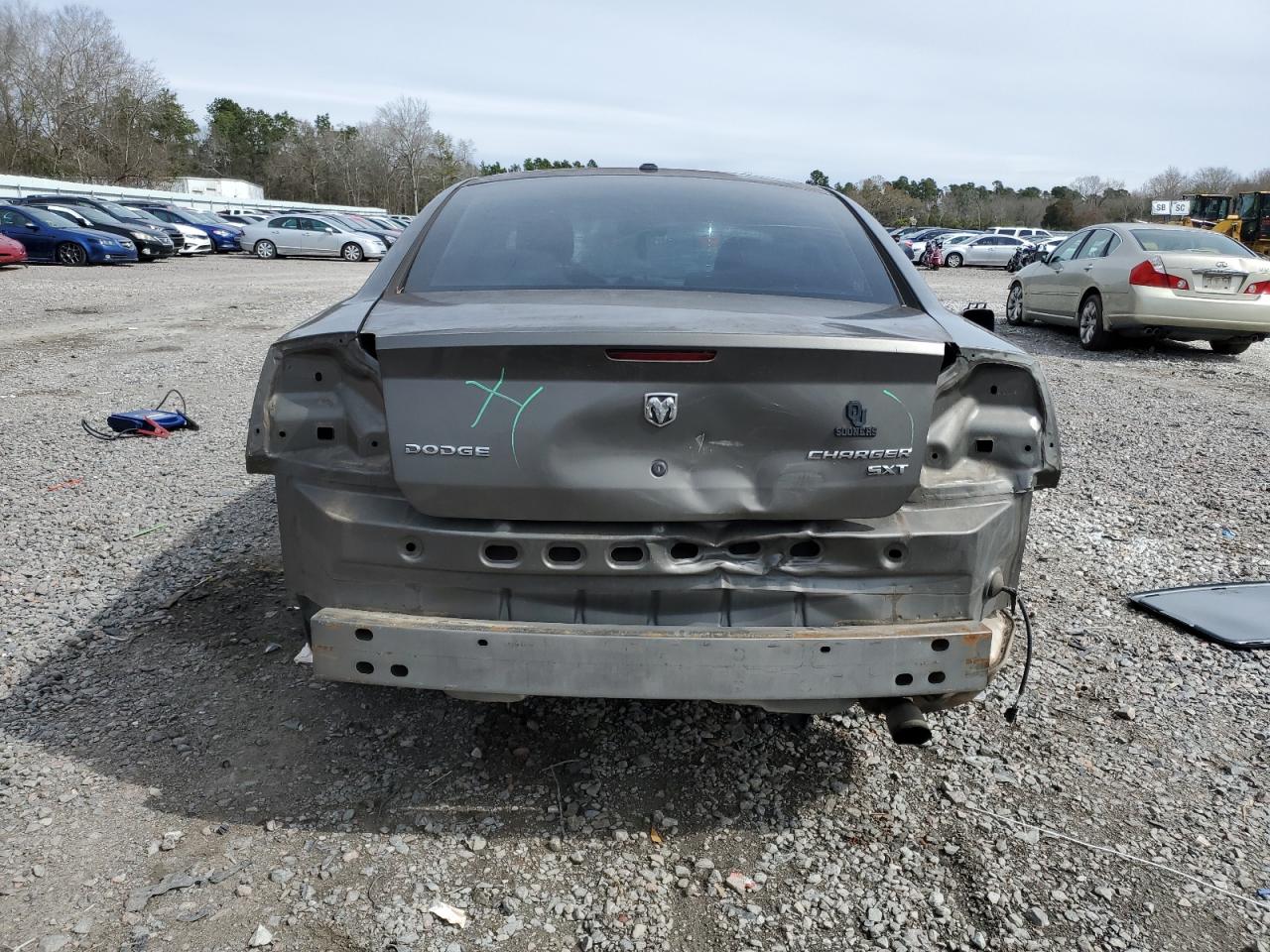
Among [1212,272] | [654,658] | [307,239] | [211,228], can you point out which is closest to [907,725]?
[654,658]

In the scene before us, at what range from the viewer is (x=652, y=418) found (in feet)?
7.62

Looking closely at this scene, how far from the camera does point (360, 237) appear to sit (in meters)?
30.1

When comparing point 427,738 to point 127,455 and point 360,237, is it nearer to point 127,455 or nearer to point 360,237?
point 127,455

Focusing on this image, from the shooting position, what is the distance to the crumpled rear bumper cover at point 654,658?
2307 millimetres

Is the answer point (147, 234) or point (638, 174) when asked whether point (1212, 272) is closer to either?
point (638, 174)

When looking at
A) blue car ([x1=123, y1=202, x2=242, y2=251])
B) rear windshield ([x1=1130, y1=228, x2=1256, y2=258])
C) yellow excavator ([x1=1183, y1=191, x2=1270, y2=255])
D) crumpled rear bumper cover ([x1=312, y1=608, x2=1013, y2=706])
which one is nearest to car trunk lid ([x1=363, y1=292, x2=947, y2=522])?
crumpled rear bumper cover ([x1=312, y1=608, x2=1013, y2=706])

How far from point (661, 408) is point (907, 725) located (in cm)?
103

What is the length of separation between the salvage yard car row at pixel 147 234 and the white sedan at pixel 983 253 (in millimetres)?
21601

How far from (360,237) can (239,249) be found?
226 inches

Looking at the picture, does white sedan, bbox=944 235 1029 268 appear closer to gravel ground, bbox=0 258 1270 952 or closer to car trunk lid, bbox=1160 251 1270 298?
car trunk lid, bbox=1160 251 1270 298

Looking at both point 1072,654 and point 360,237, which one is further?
point 360,237

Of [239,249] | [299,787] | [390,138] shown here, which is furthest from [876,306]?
[390,138]

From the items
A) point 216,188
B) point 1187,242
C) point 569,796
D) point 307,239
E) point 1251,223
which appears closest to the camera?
point 569,796

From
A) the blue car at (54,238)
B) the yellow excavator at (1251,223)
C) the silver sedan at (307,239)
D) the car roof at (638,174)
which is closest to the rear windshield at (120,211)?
the blue car at (54,238)
